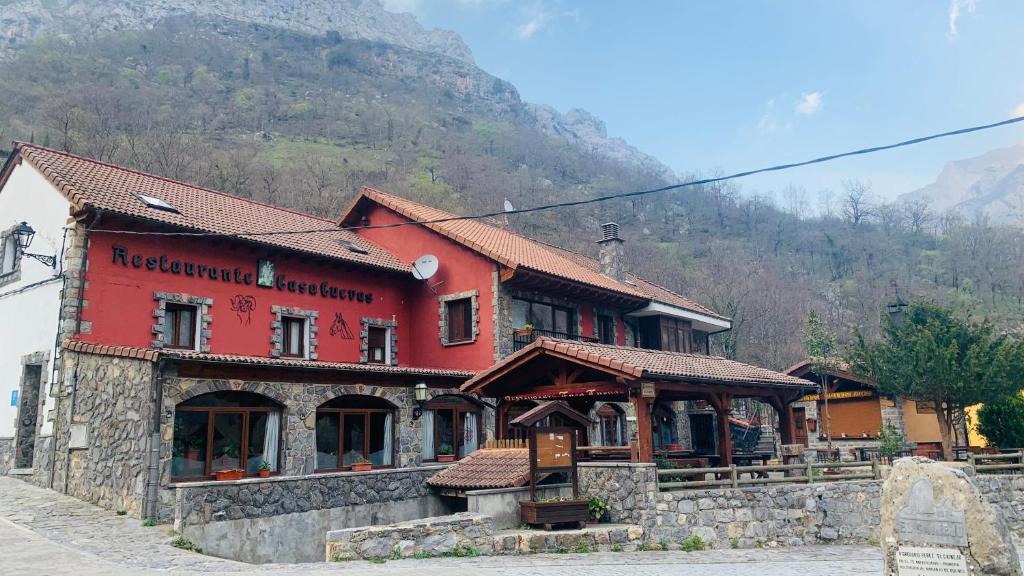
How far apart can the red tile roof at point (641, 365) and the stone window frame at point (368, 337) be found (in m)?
6.11

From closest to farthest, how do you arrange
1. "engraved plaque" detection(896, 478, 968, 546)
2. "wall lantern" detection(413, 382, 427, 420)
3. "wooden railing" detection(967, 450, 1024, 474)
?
"engraved plaque" detection(896, 478, 968, 546) < "wooden railing" detection(967, 450, 1024, 474) < "wall lantern" detection(413, 382, 427, 420)

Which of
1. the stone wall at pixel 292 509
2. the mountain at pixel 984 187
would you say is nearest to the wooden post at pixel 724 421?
the stone wall at pixel 292 509

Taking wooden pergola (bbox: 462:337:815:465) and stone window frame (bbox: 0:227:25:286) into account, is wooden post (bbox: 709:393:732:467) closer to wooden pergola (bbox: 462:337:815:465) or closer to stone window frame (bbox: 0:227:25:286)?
wooden pergola (bbox: 462:337:815:465)

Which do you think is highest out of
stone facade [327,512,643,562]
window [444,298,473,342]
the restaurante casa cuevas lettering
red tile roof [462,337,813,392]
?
the restaurante casa cuevas lettering

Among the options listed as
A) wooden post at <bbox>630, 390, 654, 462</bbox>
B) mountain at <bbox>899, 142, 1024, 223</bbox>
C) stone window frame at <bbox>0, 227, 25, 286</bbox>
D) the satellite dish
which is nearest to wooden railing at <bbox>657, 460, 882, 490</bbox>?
wooden post at <bbox>630, 390, 654, 462</bbox>

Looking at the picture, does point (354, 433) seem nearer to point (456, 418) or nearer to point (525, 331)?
point (456, 418)

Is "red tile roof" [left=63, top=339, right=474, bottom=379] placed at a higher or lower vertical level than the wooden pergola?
higher

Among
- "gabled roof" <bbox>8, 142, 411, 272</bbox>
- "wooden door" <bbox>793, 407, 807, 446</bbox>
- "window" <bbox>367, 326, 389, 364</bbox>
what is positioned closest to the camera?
"gabled roof" <bbox>8, 142, 411, 272</bbox>

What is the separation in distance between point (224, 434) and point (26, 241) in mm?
7275

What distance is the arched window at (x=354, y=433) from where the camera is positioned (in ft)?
52.6

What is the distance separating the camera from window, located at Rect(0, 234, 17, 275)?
17734 mm

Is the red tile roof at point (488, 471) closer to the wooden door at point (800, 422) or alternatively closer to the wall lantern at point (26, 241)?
the wall lantern at point (26, 241)

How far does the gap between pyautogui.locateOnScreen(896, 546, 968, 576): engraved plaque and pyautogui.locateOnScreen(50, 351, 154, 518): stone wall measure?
36.7ft

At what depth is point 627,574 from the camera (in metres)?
9.57
